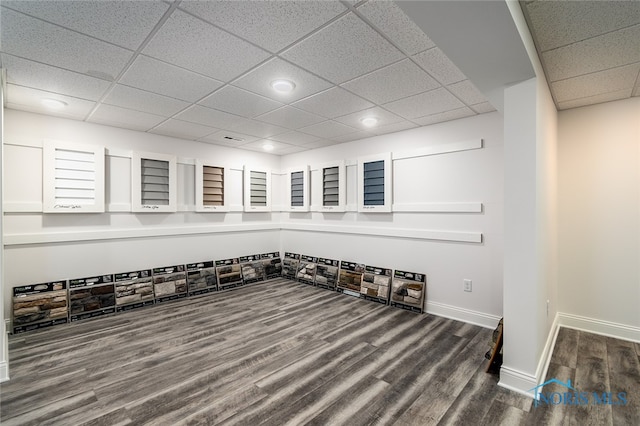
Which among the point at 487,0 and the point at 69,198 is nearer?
the point at 487,0

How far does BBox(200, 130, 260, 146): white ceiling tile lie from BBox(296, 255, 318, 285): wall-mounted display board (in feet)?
7.48

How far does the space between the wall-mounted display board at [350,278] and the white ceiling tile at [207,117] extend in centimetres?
271

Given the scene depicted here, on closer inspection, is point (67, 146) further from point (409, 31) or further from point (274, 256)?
point (409, 31)

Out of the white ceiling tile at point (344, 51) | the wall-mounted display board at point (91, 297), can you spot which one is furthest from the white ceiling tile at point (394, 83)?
the wall-mounted display board at point (91, 297)

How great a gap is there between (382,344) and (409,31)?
8.73ft

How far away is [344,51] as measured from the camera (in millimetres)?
1964

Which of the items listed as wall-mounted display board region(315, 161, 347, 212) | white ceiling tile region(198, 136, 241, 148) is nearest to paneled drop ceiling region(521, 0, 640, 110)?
wall-mounted display board region(315, 161, 347, 212)

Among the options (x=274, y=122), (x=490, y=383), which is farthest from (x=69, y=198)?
(x=490, y=383)

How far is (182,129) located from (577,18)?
13.3ft

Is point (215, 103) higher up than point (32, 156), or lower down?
higher up

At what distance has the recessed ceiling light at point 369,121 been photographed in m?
3.42

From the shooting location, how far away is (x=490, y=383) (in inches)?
86.0

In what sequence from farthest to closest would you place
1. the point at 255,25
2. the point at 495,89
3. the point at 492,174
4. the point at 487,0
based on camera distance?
1. the point at 492,174
2. the point at 495,89
3. the point at 255,25
4. the point at 487,0

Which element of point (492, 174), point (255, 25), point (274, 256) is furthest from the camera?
point (274, 256)
